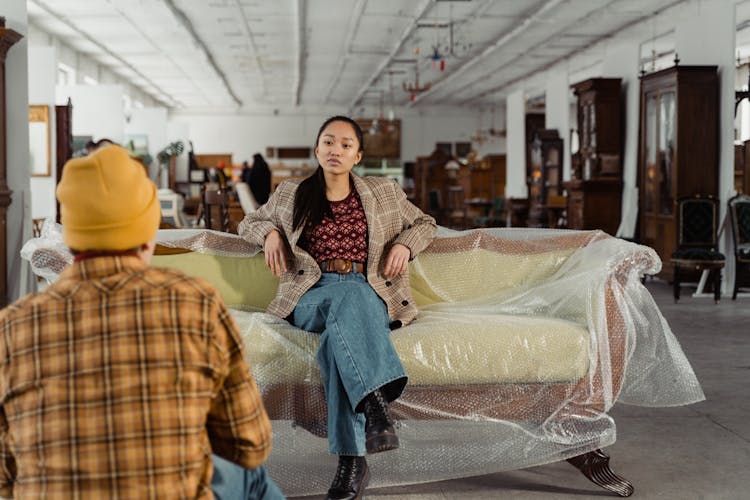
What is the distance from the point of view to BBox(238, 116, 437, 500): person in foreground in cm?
258

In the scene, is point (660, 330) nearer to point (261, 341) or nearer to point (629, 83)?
point (261, 341)

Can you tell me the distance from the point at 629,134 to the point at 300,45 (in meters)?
6.07

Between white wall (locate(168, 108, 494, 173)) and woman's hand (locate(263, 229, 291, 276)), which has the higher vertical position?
white wall (locate(168, 108, 494, 173))

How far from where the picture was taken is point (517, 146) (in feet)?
57.9

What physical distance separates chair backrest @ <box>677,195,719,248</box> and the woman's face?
620 cm

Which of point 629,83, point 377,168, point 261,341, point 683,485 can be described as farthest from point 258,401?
point 377,168

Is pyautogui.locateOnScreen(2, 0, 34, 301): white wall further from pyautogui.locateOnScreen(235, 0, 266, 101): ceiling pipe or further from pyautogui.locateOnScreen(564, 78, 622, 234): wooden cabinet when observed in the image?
pyautogui.locateOnScreen(564, 78, 622, 234): wooden cabinet

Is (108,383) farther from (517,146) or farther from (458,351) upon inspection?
(517,146)

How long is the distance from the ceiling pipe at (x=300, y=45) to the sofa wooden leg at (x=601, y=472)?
9.58 metres

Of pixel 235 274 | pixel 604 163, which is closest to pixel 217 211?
pixel 235 274

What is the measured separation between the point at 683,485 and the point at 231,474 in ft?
6.51

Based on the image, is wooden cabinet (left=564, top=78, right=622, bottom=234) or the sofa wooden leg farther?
wooden cabinet (left=564, top=78, right=622, bottom=234)

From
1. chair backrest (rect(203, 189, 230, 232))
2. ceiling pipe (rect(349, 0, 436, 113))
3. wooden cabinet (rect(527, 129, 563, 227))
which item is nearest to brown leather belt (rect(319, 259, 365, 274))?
chair backrest (rect(203, 189, 230, 232))

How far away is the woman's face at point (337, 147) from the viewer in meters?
3.09
